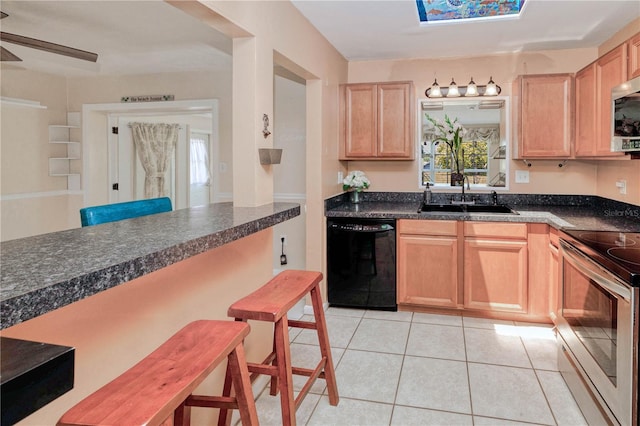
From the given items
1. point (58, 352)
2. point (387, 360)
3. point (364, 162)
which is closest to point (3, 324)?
point (58, 352)

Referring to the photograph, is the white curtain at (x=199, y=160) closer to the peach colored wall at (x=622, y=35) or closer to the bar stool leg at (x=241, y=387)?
the peach colored wall at (x=622, y=35)

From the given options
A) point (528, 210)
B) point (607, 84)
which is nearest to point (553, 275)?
point (528, 210)

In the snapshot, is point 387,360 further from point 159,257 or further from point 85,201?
point 85,201

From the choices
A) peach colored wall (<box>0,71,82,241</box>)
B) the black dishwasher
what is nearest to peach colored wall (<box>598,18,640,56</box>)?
the black dishwasher

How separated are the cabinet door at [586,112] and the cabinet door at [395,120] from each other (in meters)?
1.33

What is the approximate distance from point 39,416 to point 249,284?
1.30 m

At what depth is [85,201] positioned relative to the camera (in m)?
5.06

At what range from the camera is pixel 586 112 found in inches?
133

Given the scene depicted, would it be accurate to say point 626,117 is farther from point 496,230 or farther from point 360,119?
point 360,119

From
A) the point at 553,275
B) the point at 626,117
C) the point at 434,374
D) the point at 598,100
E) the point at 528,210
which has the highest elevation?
the point at 598,100

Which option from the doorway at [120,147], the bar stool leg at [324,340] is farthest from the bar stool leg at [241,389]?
the doorway at [120,147]

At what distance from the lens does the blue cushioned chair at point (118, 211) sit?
2.07 meters

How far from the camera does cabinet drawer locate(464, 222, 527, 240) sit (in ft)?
11.2

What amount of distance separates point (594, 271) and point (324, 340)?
1.31 m
